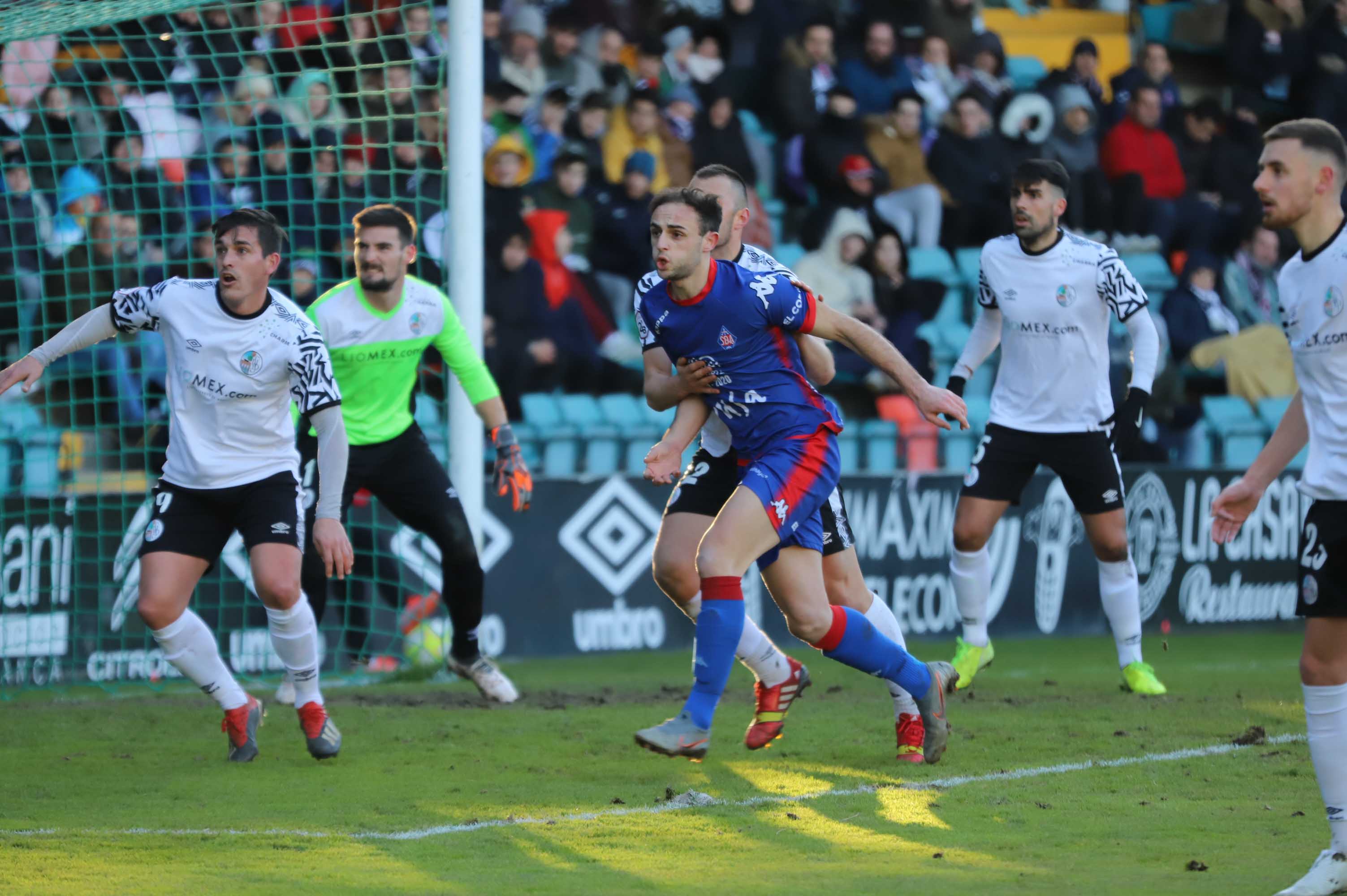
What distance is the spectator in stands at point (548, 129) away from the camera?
12367mm

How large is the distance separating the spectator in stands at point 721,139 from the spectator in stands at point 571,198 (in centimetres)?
109

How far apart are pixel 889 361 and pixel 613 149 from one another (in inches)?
292

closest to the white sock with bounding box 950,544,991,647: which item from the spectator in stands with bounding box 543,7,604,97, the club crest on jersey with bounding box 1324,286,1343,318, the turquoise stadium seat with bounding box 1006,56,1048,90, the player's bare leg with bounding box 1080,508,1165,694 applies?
the player's bare leg with bounding box 1080,508,1165,694

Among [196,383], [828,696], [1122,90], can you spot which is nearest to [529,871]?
[196,383]

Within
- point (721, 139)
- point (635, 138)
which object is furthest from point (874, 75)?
point (635, 138)

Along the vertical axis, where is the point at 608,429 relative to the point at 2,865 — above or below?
above

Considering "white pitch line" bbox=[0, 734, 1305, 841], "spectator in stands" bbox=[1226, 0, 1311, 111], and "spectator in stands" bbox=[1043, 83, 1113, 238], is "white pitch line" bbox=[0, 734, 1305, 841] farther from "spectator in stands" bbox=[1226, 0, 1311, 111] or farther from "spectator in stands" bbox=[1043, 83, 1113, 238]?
"spectator in stands" bbox=[1226, 0, 1311, 111]

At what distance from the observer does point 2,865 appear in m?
4.64

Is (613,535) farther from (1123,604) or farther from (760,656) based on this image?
(760,656)

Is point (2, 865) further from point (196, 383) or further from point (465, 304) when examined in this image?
point (465, 304)

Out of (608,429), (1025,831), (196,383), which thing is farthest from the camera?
(608,429)

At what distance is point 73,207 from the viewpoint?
32.2 ft

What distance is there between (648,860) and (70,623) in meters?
5.58

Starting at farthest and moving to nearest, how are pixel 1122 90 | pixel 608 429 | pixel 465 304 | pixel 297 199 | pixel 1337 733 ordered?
pixel 1122 90, pixel 608 429, pixel 297 199, pixel 465 304, pixel 1337 733
